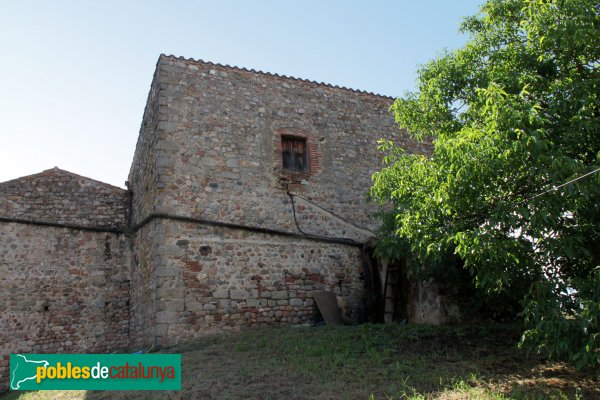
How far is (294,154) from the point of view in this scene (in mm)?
12117

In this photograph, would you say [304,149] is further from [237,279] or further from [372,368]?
[372,368]

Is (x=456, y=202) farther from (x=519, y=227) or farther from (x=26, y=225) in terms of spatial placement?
(x=26, y=225)

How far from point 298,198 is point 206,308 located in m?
3.14

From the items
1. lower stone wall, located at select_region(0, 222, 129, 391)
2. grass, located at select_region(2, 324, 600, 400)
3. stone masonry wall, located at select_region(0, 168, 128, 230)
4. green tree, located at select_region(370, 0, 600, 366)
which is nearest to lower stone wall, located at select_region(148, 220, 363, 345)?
grass, located at select_region(2, 324, 600, 400)

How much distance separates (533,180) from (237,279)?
5867 mm

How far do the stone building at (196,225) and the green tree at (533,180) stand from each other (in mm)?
4053

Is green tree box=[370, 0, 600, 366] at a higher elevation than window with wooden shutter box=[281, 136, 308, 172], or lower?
lower

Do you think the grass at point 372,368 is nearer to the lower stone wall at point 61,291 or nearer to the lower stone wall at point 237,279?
the lower stone wall at point 237,279

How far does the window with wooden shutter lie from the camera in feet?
39.3

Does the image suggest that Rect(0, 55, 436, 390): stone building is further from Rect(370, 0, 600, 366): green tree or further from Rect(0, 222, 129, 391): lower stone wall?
Rect(370, 0, 600, 366): green tree

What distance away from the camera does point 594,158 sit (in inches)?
259

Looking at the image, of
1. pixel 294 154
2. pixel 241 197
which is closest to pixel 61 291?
pixel 241 197

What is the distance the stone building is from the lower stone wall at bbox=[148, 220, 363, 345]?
0.08 ft

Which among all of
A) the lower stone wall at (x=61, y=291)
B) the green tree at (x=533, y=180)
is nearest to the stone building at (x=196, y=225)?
the lower stone wall at (x=61, y=291)
